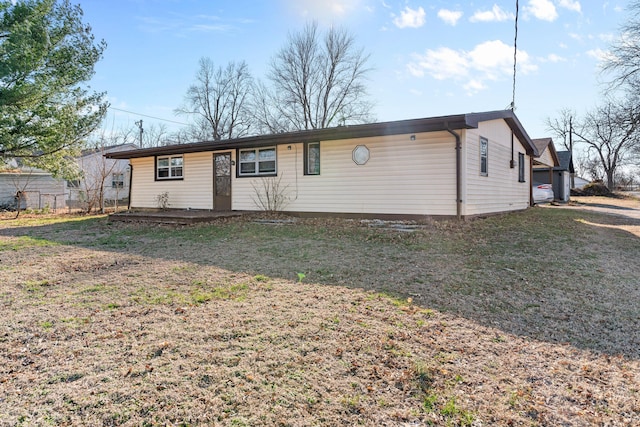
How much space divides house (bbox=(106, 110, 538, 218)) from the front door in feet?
0.11

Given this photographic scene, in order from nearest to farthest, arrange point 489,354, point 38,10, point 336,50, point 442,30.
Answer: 1. point 489,354
2. point 442,30
3. point 38,10
4. point 336,50

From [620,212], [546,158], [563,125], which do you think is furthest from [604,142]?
[620,212]

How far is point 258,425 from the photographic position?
1765 millimetres

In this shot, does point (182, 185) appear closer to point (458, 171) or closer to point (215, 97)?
point (458, 171)

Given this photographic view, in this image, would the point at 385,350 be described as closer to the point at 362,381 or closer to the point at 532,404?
the point at 362,381

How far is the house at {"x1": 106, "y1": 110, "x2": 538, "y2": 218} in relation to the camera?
862 cm

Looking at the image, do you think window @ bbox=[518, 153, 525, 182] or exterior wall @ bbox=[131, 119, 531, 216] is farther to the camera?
window @ bbox=[518, 153, 525, 182]

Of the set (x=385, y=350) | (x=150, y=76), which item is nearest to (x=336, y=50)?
(x=150, y=76)

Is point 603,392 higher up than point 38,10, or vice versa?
point 38,10

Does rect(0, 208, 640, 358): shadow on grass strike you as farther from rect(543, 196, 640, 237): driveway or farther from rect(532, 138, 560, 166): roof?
rect(532, 138, 560, 166): roof

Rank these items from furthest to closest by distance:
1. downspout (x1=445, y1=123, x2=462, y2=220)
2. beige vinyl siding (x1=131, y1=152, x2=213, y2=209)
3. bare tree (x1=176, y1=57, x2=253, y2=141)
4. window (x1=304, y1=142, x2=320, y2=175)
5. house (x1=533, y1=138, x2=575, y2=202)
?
bare tree (x1=176, y1=57, x2=253, y2=141) → house (x1=533, y1=138, x2=575, y2=202) → beige vinyl siding (x1=131, y1=152, x2=213, y2=209) → window (x1=304, y1=142, x2=320, y2=175) → downspout (x1=445, y1=123, x2=462, y2=220)

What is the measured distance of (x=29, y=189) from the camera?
19359mm

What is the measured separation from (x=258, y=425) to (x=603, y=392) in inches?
77.8

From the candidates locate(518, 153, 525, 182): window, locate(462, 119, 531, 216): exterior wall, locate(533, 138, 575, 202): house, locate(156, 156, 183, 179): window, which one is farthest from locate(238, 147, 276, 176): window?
locate(533, 138, 575, 202): house
